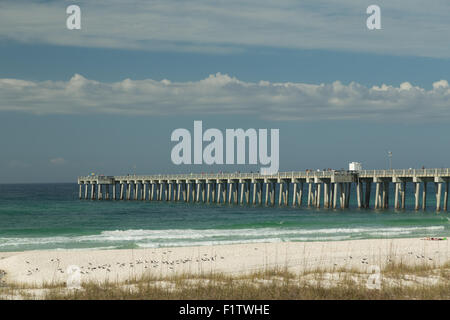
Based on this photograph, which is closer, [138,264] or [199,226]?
[138,264]

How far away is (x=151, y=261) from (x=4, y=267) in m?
5.00

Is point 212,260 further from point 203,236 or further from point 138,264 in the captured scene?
point 203,236

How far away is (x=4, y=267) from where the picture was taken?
21297 millimetres

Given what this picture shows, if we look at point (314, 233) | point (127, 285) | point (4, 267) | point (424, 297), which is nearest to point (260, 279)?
point (127, 285)

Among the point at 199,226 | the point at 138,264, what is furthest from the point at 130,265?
the point at 199,226

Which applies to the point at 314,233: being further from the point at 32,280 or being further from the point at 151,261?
the point at 32,280

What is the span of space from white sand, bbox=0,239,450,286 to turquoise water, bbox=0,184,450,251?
605 centimetres

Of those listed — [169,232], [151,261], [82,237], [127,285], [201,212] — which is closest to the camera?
[127,285]

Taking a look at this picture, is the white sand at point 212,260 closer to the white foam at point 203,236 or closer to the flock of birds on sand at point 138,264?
the flock of birds on sand at point 138,264

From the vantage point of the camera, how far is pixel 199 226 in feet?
143

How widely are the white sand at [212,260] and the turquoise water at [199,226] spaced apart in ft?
19.8

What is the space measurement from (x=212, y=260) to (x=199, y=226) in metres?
22.7

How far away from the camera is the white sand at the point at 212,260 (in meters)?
18.4

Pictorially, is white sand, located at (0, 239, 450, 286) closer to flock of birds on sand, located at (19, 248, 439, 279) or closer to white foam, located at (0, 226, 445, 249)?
flock of birds on sand, located at (19, 248, 439, 279)
